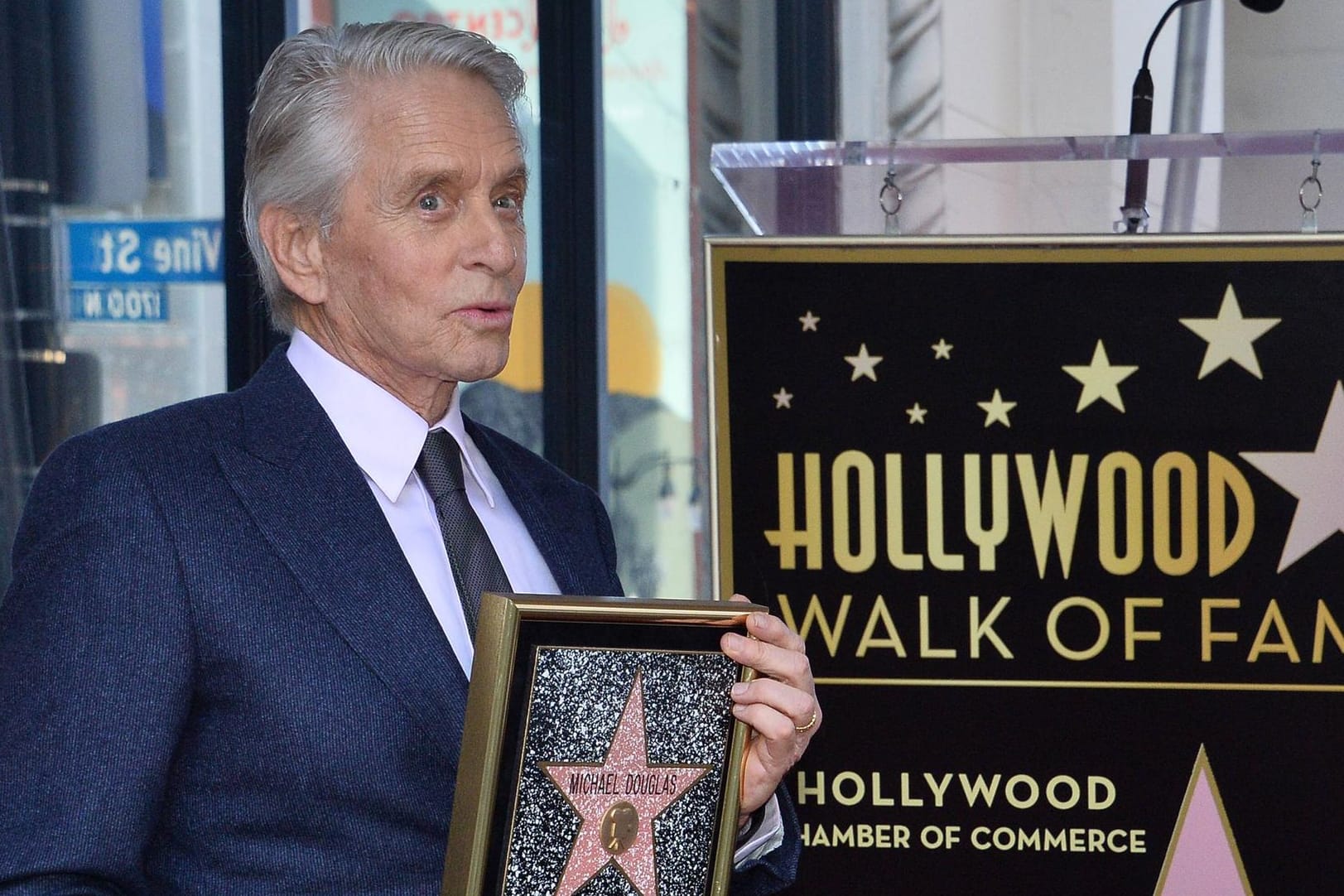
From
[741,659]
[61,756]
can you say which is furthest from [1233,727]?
[61,756]

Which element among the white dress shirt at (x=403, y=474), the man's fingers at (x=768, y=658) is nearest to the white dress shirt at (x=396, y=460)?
the white dress shirt at (x=403, y=474)

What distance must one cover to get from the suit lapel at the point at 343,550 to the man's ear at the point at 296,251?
12cm

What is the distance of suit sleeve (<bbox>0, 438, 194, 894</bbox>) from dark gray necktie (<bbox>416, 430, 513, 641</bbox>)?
0.89 ft

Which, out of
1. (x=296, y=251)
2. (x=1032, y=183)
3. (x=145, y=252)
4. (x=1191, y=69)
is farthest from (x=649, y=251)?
(x=296, y=251)

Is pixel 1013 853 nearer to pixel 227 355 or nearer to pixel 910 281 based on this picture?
pixel 910 281

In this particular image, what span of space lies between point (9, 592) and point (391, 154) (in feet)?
1.65

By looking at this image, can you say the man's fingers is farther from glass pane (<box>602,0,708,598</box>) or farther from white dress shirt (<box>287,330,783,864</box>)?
Result: glass pane (<box>602,0,708,598</box>)

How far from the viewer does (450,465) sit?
1564 mm

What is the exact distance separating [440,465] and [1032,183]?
943 mm

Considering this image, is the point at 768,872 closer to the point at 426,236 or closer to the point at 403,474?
the point at 403,474

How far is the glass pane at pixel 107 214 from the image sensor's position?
2748 millimetres

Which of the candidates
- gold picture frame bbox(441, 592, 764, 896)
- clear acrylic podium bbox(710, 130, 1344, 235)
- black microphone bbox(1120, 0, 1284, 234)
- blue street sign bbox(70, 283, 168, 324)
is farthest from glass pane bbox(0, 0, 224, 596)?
black microphone bbox(1120, 0, 1284, 234)

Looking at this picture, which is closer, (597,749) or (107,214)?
(597,749)

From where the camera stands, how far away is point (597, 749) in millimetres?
1287
